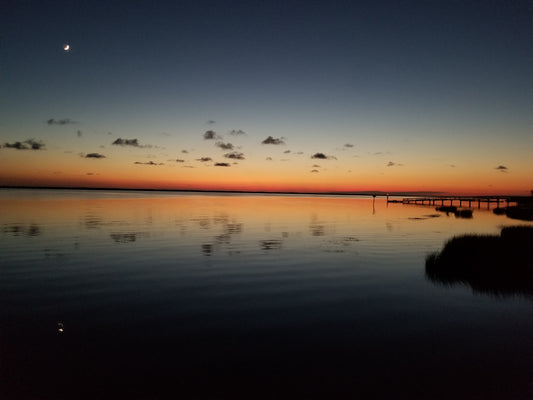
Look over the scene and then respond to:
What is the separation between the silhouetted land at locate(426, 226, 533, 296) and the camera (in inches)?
754

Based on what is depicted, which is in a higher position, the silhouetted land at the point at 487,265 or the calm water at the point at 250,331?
the silhouetted land at the point at 487,265

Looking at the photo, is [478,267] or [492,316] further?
[478,267]

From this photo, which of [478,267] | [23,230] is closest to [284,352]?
[478,267]

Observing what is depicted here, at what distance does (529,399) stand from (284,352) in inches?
242

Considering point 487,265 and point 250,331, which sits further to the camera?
point 487,265

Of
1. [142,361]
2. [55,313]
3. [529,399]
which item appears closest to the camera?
[529,399]

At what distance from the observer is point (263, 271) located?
22281 mm

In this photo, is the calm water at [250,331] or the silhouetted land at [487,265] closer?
the calm water at [250,331]

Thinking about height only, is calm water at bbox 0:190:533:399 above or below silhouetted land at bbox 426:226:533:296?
below

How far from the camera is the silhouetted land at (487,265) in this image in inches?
754

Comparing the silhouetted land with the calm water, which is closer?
the calm water

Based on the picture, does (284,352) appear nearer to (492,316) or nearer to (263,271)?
(492,316)

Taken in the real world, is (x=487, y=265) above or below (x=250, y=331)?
above

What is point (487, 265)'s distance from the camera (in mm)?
22984
